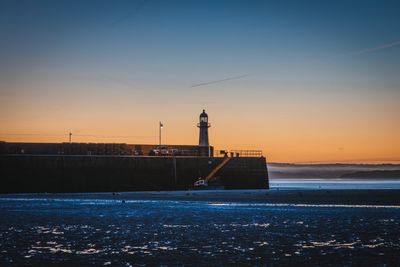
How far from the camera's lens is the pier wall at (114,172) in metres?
64.4

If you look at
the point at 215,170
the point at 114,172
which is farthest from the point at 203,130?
the point at 114,172

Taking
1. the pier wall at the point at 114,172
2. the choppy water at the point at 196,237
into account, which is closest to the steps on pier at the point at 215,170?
the pier wall at the point at 114,172

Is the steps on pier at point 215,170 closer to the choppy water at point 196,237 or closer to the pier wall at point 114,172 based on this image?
the pier wall at point 114,172

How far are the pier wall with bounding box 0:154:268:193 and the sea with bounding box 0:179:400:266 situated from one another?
1836 centimetres

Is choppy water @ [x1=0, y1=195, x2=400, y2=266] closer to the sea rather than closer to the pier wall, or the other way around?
the sea

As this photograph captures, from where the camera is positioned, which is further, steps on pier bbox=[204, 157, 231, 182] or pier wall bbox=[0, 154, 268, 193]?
steps on pier bbox=[204, 157, 231, 182]

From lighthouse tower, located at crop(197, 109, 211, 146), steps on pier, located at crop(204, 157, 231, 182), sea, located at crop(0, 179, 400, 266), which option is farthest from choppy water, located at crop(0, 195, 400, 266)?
lighthouse tower, located at crop(197, 109, 211, 146)

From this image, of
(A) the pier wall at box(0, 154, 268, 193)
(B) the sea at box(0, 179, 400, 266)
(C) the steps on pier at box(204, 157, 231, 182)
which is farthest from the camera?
Answer: (C) the steps on pier at box(204, 157, 231, 182)

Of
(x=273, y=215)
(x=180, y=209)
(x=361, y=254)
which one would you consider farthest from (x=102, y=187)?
(x=361, y=254)

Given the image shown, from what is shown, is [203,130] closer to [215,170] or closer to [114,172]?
[215,170]

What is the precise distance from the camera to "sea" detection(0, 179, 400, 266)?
22422 mm

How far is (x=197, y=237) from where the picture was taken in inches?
1144

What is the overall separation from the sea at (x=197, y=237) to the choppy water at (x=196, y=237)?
3 centimetres

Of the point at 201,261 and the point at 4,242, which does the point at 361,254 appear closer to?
the point at 201,261
